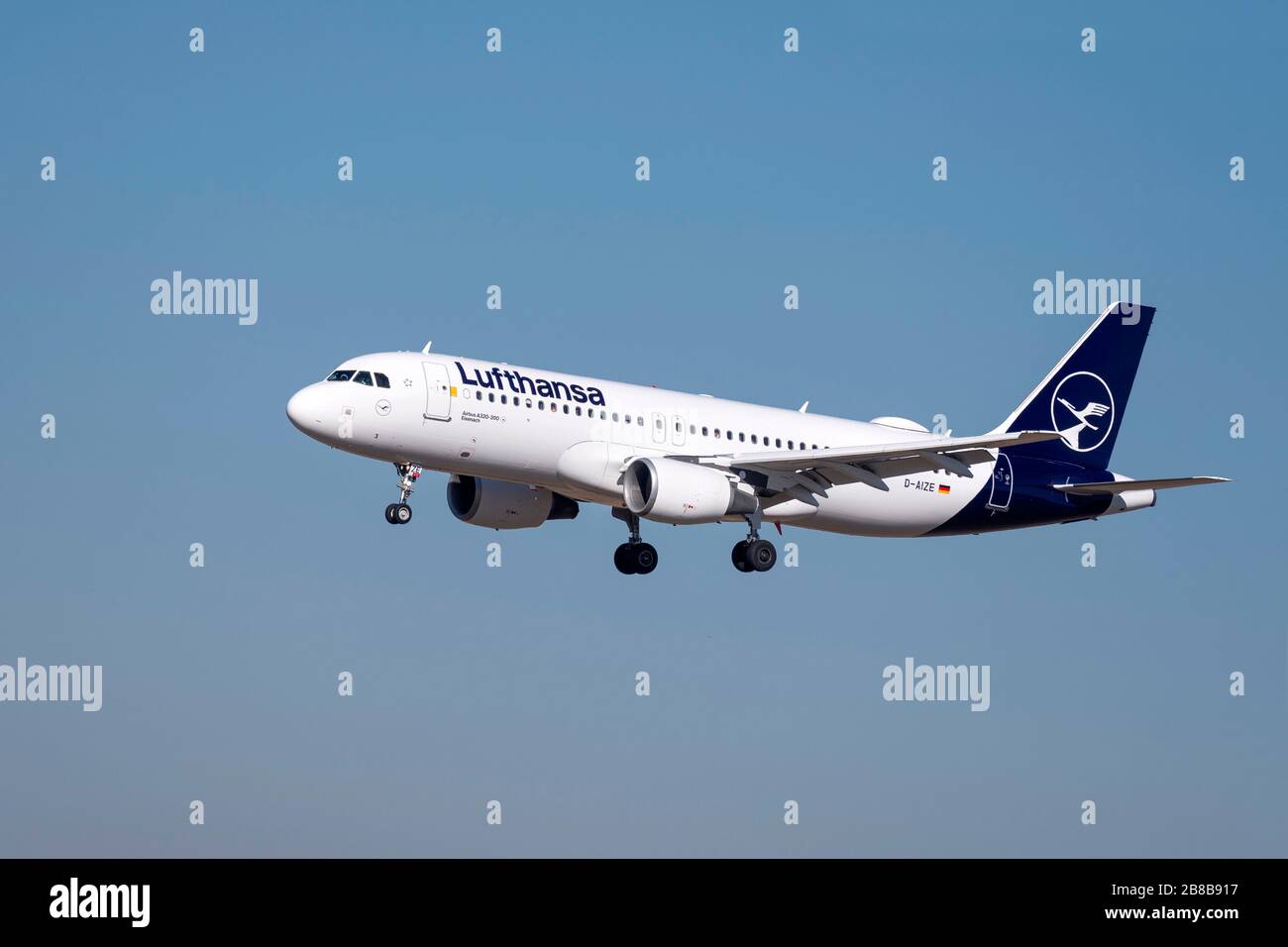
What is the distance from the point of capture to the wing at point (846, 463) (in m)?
54.2

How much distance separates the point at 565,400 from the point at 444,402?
11.7ft

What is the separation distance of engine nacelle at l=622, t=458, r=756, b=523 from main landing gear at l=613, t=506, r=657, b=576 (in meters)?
2.36

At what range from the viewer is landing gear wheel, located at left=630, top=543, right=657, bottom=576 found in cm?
5709

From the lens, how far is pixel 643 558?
57.1 meters

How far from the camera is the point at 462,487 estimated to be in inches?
2335

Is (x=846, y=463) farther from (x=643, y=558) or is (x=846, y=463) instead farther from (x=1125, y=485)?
(x=1125, y=485)

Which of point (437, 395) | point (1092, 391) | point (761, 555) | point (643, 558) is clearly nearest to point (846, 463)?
point (761, 555)

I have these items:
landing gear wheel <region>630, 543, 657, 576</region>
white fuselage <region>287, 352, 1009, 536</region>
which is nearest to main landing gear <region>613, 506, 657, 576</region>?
landing gear wheel <region>630, 543, 657, 576</region>

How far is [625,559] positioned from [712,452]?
3.94 meters

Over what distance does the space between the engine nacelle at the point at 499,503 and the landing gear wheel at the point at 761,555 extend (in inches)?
246

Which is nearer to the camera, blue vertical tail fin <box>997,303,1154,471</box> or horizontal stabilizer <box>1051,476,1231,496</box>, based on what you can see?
horizontal stabilizer <box>1051,476,1231,496</box>

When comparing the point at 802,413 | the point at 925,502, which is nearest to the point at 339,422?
the point at 802,413

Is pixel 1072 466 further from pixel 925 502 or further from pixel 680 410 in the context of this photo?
pixel 680 410

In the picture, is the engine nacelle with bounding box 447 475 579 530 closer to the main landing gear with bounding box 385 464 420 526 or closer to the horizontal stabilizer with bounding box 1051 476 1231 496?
the main landing gear with bounding box 385 464 420 526
